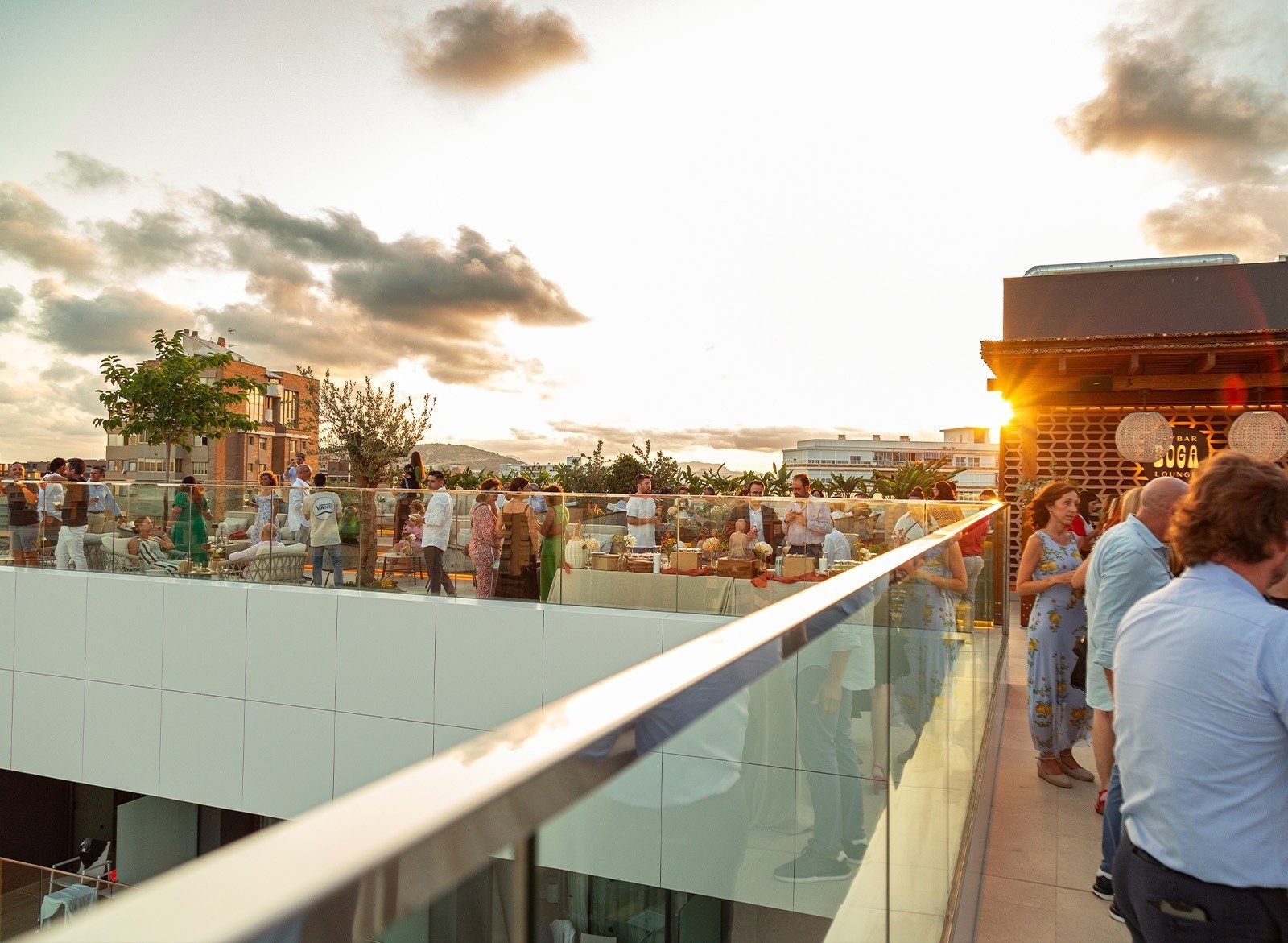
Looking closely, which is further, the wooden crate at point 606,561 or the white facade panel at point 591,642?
the wooden crate at point 606,561

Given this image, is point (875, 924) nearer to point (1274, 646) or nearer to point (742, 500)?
point (1274, 646)

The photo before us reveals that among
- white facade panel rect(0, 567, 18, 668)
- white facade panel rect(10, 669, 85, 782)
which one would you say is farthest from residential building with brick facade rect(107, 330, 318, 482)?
white facade panel rect(10, 669, 85, 782)

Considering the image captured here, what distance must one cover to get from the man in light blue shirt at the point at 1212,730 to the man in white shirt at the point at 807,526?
781 centimetres

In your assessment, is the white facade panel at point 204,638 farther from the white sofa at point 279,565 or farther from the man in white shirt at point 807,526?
the man in white shirt at point 807,526

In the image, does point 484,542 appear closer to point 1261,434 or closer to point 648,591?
point 648,591

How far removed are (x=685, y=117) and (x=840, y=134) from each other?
7.02 metres

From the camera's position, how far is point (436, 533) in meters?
11.6

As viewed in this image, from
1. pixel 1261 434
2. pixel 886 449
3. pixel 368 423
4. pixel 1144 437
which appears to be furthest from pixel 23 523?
pixel 886 449

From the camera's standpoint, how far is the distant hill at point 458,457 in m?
38.8

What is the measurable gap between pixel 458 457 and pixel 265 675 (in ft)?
111

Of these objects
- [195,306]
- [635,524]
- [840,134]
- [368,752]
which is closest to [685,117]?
[840,134]

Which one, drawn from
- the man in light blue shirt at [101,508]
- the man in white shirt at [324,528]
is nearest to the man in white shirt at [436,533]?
the man in white shirt at [324,528]

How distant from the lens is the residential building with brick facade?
1982 inches

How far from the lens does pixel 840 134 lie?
1988 cm
